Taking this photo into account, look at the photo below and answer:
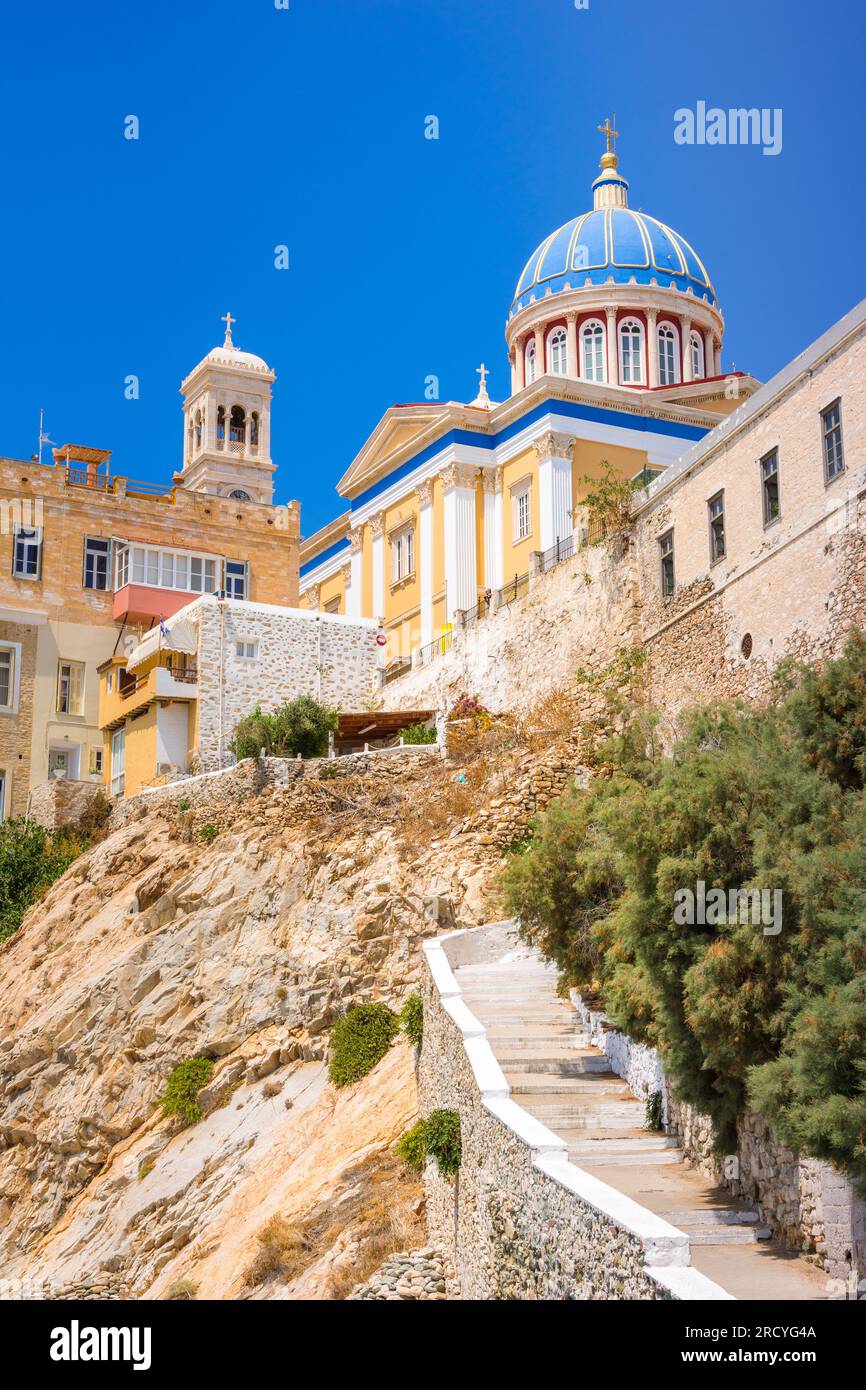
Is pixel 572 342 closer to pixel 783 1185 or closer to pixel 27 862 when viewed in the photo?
pixel 27 862

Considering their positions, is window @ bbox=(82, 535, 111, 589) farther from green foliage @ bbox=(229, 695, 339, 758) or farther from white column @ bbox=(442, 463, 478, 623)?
green foliage @ bbox=(229, 695, 339, 758)

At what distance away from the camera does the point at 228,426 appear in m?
68.5

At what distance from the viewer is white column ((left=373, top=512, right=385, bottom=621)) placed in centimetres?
4688

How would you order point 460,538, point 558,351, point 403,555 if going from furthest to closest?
point 558,351, point 403,555, point 460,538

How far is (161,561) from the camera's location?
42156 millimetres

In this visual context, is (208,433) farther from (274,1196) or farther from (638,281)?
(274,1196)

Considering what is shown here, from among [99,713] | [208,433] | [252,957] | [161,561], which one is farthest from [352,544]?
[252,957]

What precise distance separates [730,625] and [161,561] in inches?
817

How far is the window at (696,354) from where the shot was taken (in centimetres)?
4966

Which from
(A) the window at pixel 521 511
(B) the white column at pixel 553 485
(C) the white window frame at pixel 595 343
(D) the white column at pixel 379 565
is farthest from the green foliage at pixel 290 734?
(C) the white window frame at pixel 595 343

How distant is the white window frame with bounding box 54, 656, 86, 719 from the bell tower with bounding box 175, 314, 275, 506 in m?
27.1

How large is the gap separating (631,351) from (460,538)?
9.59m

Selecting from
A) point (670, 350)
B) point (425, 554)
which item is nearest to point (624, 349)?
point (670, 350)
